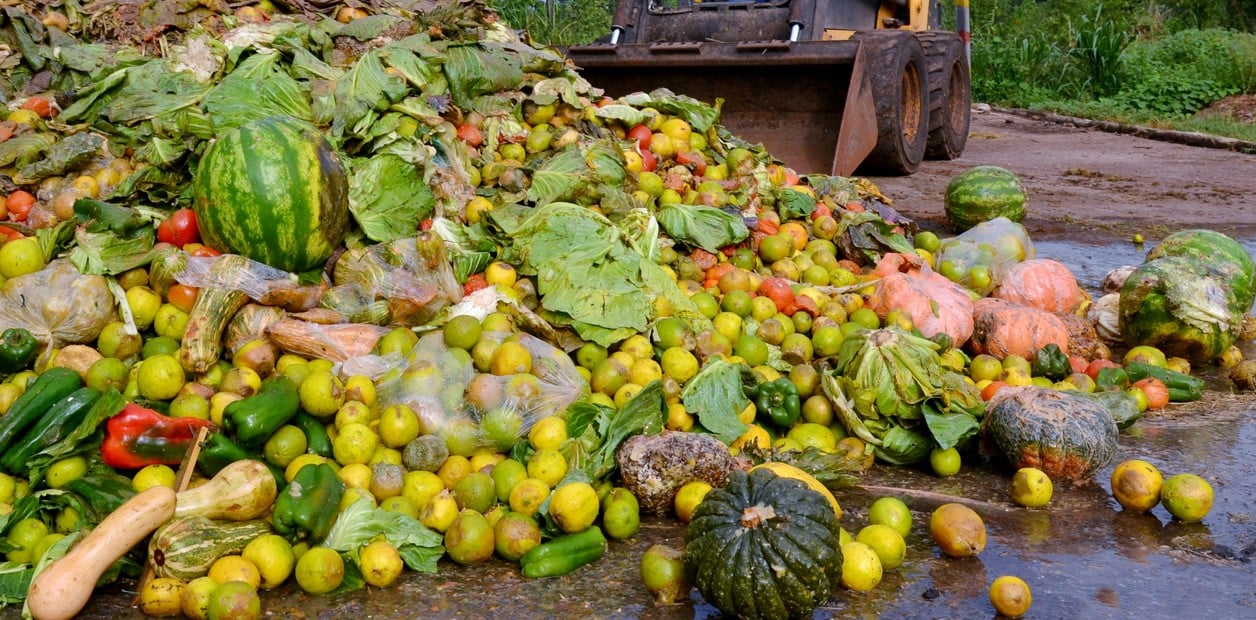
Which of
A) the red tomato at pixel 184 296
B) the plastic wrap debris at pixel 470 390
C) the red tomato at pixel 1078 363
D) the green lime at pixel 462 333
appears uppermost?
the red tomato at pixel 184 296

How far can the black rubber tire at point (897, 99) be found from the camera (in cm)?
925

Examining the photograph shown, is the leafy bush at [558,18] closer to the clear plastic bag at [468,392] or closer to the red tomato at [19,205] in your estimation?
the red tomato at [19,205]

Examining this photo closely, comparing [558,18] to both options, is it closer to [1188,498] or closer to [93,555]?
[1188,498]

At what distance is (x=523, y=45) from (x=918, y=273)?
3.09 meters

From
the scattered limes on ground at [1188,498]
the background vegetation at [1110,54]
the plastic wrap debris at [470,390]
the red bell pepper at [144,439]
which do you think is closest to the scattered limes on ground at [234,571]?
the red bell pepper at [144,439]

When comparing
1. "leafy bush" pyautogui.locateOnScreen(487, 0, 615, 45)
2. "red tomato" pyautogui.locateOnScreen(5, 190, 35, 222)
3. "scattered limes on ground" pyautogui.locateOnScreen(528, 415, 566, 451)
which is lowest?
"scattered limes on ground" pyautogui.locateOnScreen(528, 415, 566, 451)

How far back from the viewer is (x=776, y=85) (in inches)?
355

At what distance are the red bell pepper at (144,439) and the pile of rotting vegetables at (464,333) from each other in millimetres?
12

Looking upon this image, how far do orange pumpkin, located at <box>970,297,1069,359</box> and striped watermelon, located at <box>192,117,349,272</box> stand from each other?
10.8 feet

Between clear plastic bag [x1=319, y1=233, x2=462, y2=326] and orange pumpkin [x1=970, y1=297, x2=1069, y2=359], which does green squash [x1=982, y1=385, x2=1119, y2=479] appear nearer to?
orange pumpkin [x1=970, y1=297, x2=1069, y2=359]

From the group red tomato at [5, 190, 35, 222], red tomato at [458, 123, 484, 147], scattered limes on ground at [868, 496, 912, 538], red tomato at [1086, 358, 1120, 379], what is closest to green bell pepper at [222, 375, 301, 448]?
scattered limes on ground at [868, 496, 912, 538]

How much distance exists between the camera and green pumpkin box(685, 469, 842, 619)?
2672 millimetres

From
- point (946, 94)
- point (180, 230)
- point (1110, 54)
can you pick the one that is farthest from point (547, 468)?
point (1110, 54)

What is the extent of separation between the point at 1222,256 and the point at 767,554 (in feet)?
13.2
